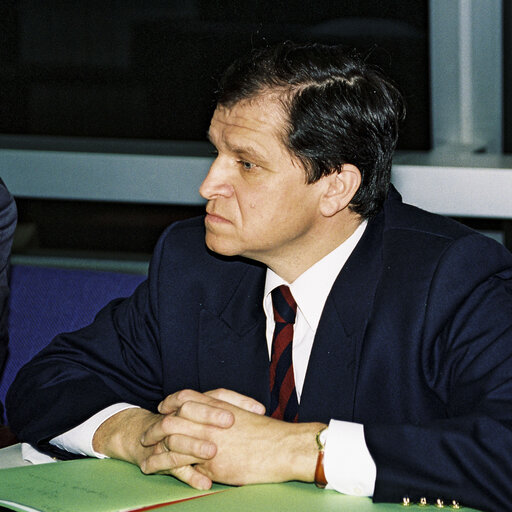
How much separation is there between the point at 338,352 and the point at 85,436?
48 cm

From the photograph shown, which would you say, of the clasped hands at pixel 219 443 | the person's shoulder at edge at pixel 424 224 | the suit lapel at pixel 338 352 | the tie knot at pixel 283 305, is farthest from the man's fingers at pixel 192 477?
the person's shoulder at edge at pixel 424 224

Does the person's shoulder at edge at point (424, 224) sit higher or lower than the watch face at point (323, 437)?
higher

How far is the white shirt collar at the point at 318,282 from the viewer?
1.80m

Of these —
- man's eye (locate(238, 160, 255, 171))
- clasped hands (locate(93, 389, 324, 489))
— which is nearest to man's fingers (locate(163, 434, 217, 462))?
clasped hands (locate(93, 389, 324, 489))

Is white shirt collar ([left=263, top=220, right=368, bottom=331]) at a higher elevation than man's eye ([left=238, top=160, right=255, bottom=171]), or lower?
lower

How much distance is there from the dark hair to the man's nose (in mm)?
122

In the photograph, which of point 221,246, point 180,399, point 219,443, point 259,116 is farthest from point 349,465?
point 259,116

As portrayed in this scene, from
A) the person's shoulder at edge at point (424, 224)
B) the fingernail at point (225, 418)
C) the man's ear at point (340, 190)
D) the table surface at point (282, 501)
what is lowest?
the table surface at point (282, 501)

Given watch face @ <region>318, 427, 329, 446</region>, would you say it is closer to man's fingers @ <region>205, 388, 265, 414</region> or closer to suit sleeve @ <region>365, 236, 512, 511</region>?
suit sleeve @ <region>365, 236, 512, 511</region>

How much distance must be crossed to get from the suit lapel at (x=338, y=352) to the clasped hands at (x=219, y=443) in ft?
0.35

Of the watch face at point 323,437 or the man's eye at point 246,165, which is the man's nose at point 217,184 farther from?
the watch face at point 323,437

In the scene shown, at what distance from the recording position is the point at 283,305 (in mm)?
1827

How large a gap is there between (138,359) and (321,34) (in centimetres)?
157

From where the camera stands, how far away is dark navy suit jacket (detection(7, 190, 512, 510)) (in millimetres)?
1455
